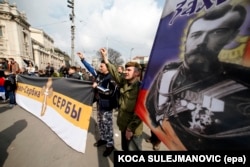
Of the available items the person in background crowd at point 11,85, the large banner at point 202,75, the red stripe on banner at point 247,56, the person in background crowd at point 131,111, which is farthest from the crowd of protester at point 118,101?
the person in background crowd at point 11,85

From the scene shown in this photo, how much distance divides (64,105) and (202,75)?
3588mm

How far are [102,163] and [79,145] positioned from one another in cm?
66

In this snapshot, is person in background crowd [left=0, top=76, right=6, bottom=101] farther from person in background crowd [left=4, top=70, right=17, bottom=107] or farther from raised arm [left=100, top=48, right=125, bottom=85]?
raised arm [left=100, top=48, right=125, bottom=85]

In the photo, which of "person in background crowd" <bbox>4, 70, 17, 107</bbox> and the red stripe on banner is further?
"person in background crowd" <bbox>4, 70, 17, 107</bbox>

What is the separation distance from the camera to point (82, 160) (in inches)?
120

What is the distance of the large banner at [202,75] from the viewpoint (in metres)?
0.95

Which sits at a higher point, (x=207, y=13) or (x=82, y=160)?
(x=207, y=13)

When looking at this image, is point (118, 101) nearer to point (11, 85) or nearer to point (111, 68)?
point (111, 68)

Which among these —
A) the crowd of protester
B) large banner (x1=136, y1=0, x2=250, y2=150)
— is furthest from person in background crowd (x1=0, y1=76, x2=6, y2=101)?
large banner (x1=136, y1=0, x2=250, y2=150)

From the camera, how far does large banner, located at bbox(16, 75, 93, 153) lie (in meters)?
3.41

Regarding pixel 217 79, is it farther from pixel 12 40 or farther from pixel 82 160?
pixel 12 40

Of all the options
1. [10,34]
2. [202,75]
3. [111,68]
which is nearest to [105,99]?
[111,68]

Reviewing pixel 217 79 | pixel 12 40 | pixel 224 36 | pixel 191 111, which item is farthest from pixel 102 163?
pixel 12 40

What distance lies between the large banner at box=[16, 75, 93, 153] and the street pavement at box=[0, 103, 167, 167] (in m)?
0.18
